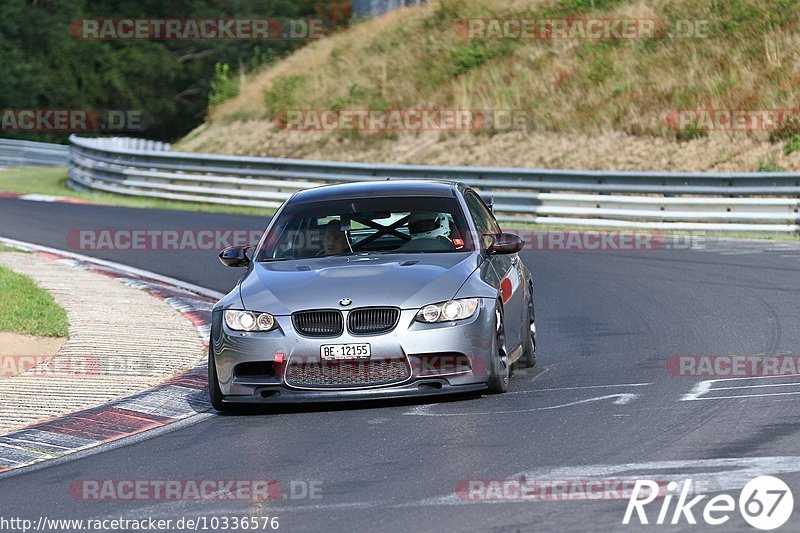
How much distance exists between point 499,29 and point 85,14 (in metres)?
35.7

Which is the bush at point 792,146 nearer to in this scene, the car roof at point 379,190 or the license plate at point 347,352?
the car roof at point 379,190

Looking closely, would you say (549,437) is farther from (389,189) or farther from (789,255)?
(789,255)

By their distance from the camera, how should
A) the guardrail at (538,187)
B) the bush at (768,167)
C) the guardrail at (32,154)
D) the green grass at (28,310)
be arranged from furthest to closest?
the guardrail at (32,154)
the bush at (768,167)
the guardrail at (538,187)
the green grass at (28,310)

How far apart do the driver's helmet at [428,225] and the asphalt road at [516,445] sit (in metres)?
1.24

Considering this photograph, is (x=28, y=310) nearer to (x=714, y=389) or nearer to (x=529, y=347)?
(x=529, y=347)

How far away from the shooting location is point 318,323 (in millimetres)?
9117

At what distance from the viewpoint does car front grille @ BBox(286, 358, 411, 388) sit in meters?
8.98

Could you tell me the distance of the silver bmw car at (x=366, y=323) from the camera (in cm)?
899

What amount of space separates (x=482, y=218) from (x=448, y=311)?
213 cm

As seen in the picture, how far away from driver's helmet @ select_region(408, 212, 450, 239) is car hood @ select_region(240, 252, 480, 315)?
0.40 m

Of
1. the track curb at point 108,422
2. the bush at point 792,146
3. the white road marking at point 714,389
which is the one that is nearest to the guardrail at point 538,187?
the bush at point 792,146

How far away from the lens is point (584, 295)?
15.2 meters

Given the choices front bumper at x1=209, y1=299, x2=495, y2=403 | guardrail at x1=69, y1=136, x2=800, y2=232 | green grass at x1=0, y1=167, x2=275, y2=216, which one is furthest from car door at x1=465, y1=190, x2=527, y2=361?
green grass at x1=0, y1=167, x2=275, y2=216

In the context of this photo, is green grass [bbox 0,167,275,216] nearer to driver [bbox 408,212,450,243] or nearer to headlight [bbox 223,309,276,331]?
driver [bbox 408,212,450,243]
